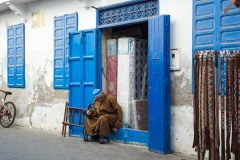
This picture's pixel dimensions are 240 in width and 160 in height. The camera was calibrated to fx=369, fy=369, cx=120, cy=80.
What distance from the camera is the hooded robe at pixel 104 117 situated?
294 inches

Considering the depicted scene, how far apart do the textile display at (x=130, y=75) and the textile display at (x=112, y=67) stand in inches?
6.9

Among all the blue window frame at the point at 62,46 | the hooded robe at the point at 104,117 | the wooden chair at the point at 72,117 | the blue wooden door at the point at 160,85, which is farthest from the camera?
the blue window frame at the point at 62,46

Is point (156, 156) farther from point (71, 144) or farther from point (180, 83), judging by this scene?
point (71, 144)

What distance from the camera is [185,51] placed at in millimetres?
6348

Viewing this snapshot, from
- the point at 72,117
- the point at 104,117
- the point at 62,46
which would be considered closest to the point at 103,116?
the point at 104,117

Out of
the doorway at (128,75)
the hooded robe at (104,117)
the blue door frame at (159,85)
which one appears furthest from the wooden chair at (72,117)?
the blue door frame at (159,85)

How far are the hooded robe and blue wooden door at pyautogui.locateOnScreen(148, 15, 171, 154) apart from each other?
1.12 meters

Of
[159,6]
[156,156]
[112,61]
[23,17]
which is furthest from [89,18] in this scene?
[156,156]

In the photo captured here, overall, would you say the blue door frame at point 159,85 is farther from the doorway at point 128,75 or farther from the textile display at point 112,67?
the textile display at point 112,67

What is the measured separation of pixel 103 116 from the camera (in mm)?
7492

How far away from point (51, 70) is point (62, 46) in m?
0.76

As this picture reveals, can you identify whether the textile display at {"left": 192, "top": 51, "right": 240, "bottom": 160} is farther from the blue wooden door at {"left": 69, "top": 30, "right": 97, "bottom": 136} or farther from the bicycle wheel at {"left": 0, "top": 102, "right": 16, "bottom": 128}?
the bicycle wheel at {"left": 0, "top": 102, "right": 16, "bottom": 128}

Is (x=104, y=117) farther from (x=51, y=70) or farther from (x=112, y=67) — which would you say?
(x=51, y=70)

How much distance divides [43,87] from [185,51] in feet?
14.9
